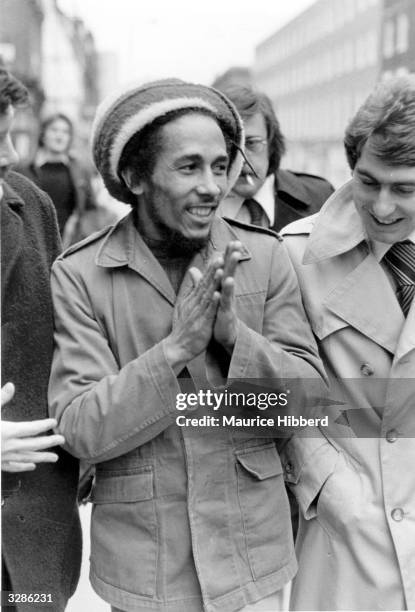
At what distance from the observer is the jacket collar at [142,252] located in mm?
1561

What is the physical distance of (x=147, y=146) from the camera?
1.57 metres

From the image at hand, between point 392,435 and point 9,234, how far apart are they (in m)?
0.91

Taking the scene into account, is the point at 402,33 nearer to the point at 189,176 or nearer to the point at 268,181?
the point at 268,181

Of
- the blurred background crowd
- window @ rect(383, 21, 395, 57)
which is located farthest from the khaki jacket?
window @ rect(383, 21, 395, 57)

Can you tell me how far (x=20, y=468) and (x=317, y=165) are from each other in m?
1.06

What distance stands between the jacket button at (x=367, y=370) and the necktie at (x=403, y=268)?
0.14 metres

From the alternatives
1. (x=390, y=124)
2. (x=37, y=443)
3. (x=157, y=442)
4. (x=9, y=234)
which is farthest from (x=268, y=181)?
(x=37, y=443)

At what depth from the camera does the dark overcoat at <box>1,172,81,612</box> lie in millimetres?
1622

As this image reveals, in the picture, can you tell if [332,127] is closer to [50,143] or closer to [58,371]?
[50,143]

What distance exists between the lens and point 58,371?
1.54 meters

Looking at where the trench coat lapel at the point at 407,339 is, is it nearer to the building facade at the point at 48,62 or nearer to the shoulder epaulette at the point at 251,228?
the shoulder epaulette at the point at 251,228

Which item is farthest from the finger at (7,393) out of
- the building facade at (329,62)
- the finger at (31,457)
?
the building facade at (329,62)

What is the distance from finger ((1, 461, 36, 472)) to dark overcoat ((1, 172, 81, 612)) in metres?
0.09

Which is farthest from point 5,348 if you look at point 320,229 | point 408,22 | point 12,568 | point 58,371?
point 408,22
